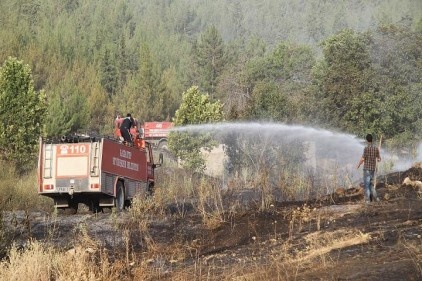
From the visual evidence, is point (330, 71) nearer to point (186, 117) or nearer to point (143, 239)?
point (186, 117)

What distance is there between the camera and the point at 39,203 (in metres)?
26.0

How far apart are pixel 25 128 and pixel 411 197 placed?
31.4 m

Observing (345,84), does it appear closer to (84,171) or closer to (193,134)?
(193,134)

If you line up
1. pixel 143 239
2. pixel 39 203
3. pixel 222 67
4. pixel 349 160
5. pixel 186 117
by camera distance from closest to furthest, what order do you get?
pixel 143 239
pixel 39 203
pixel 349 160
pixel 186 117
pixel 222 67

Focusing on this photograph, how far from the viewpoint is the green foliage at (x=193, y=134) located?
5372 cm

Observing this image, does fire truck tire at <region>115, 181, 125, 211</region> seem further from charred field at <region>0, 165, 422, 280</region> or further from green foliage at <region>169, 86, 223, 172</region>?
green foliage at <region>169, 86, 223, 172</region>

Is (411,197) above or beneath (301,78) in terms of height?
beneath

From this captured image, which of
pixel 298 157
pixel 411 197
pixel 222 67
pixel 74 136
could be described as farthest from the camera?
pixel 222 67

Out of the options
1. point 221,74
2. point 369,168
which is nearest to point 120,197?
point 369,168

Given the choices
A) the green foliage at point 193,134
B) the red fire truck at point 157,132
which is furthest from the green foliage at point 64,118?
the green foliage at point 193,134

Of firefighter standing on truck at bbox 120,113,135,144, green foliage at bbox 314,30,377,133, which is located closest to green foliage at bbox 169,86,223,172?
green foliage at bbox 314,30,377,133

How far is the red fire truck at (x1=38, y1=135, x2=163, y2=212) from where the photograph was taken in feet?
68.3

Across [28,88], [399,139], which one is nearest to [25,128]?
[28,88]

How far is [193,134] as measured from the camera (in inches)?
2173
